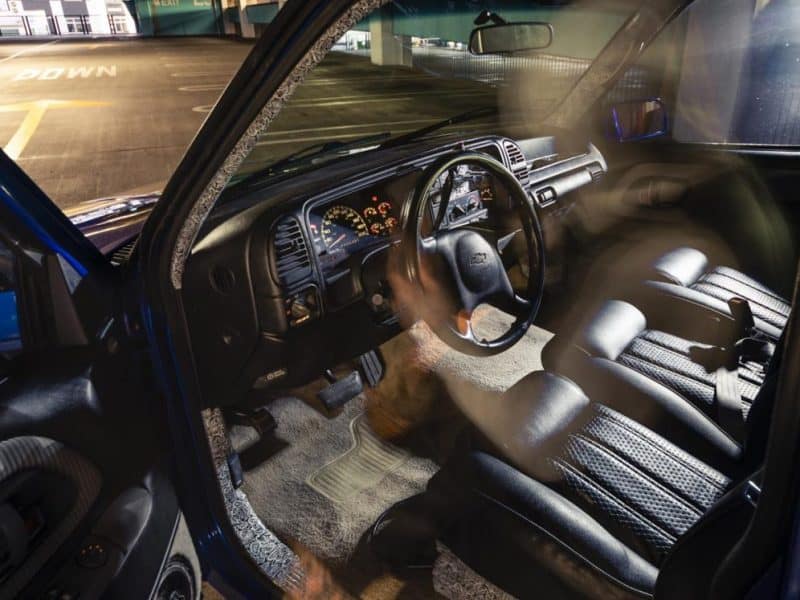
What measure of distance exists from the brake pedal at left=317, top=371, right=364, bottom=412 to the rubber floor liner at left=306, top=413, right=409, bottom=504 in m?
0.15

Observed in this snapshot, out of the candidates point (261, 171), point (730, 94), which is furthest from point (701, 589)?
point (730, 94)

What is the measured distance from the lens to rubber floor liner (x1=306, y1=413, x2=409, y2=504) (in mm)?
2268

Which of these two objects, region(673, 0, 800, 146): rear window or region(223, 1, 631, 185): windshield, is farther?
region(673, 0, 800, 146): rear window

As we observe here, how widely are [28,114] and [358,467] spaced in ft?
34.2

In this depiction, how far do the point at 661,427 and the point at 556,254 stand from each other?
172 centimetres

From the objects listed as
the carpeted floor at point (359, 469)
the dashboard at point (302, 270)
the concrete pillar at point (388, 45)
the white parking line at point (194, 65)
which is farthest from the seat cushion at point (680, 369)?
the white parking line at point (194, 65)

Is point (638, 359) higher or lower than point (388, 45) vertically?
lower

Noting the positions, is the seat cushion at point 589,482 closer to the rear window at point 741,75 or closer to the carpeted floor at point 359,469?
the carpeted floor at point 359,469

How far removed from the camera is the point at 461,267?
1.98 m

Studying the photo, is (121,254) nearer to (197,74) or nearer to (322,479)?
(322,479)

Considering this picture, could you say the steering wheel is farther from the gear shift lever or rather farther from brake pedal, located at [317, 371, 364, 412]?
the gear shift lever

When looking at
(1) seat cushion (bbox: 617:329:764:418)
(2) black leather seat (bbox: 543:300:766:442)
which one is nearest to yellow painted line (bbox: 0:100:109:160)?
(2) black leather seat (bbox: 543:300:766:442)

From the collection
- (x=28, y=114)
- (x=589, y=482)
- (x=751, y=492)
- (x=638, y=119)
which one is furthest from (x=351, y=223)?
(x=28, y=114)


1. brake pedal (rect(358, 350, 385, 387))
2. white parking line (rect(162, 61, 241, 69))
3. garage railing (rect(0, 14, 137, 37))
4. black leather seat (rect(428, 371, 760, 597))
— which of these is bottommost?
brake pedal (rect(358, 350, 385, 387))
